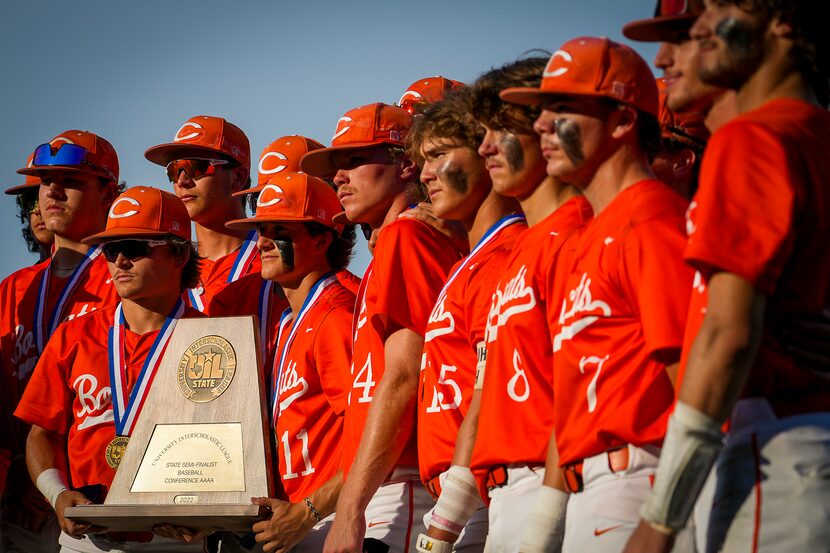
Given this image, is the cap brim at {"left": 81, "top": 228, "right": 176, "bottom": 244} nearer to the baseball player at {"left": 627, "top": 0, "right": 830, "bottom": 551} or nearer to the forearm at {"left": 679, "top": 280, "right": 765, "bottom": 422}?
the baseball player at {"left": 627, "top": 0, "right": 830, "bottom": 551}

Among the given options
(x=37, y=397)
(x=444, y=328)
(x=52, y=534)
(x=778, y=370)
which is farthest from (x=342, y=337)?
(x=778, y=370)

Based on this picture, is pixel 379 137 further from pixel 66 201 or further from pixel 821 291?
pixel 821 291

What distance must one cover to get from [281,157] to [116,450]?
2981 millimetres

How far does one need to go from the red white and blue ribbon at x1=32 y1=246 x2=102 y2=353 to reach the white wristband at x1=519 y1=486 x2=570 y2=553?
5.89 m

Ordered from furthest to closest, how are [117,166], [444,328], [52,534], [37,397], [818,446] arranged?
[117,166], [52,534], [37,397], [444,328], [818,446]

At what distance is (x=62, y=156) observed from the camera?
9.62 meters

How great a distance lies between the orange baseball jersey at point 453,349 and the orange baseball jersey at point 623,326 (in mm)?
1222

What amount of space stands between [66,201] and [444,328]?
5.14 m

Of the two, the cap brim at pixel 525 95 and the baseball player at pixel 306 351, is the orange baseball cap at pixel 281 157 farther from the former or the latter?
the cap brim at pixel 525 95

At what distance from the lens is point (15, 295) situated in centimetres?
937

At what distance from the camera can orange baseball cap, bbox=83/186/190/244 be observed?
26.6 ft

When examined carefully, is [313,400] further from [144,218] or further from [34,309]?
[34,309]

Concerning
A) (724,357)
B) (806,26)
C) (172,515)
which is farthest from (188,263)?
(724,357)

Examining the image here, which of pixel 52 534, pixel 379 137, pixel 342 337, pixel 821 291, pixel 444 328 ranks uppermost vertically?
pixel 821 291
